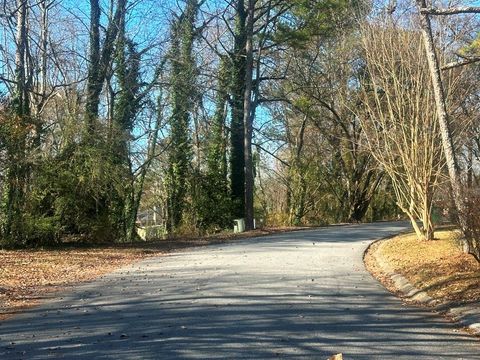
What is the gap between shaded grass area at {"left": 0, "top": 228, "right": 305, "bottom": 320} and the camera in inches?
471

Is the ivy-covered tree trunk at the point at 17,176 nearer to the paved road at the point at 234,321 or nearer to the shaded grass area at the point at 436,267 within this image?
the paved road at the point at 234,321

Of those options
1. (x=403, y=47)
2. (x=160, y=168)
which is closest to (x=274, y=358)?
(x=403, y=47)

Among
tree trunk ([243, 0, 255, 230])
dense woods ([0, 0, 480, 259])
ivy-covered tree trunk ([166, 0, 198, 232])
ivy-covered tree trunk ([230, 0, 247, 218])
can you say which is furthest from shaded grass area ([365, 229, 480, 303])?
ivy-covered tree trunk ([166, 0, 198, 232])

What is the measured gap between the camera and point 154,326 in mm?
8133

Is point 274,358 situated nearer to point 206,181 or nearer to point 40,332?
point 40,332

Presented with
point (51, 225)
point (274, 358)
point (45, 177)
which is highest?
point (45, 177)

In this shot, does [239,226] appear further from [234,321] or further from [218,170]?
[234,321]

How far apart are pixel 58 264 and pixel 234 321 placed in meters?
10.1

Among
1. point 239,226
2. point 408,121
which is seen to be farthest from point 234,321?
point 239,226

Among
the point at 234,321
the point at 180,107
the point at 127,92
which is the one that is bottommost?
the point at 234,321

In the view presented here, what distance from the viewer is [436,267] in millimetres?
13156

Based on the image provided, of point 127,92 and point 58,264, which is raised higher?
point 127,92

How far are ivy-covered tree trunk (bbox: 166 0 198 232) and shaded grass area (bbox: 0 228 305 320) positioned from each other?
7.54 m

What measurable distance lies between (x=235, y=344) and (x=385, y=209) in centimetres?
3826
